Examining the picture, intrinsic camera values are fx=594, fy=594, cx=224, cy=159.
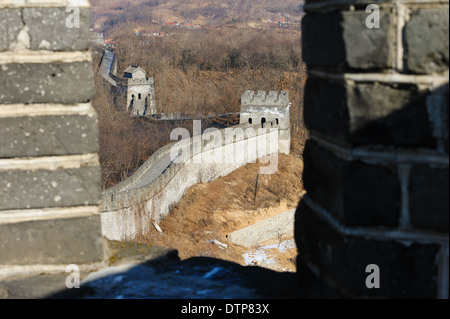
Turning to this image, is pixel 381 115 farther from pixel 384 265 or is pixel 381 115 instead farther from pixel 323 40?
pixel 384 265

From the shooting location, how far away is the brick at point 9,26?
250cm

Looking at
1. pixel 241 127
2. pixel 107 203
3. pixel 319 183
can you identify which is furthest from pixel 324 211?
pixel 241 127

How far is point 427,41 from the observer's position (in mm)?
1805

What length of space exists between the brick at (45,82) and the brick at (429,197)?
4.65 feet

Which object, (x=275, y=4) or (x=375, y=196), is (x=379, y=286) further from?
(x=275, y=4)

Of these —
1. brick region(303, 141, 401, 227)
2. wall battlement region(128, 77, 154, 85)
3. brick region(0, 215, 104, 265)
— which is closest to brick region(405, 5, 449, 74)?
→ brick region(303, 141, 401, 227)

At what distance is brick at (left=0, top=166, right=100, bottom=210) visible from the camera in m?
2.56

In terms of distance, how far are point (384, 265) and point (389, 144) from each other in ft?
1.29

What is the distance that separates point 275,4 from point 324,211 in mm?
93667

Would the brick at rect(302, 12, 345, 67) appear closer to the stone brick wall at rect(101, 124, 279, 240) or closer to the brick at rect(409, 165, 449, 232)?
the brick at rect(409, 165, 449, 232)

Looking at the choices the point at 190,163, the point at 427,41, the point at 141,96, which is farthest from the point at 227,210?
the point at 427,41

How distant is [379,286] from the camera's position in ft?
6.39

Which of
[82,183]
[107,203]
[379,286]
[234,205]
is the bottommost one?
[234,205]
